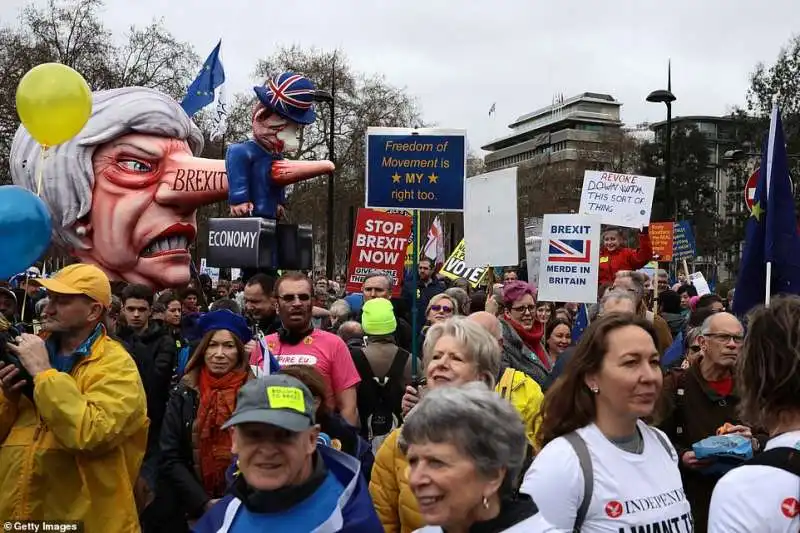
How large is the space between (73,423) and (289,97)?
24.4ft

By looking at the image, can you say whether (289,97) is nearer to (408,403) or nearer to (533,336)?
(533,336)

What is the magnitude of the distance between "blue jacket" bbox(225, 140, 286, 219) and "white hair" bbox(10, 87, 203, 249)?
275cm

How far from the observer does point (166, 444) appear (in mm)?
4461

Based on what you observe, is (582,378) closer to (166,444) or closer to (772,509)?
(772,509)

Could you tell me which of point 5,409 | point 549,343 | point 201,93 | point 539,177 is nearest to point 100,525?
point 5,409

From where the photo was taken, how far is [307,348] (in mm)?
5188

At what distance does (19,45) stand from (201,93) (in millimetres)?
16227

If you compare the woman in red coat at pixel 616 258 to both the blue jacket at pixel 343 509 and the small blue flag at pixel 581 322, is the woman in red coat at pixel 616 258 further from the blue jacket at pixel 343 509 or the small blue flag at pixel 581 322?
the blue jacket at pixel 343 509

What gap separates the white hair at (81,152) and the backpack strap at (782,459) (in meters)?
11.6

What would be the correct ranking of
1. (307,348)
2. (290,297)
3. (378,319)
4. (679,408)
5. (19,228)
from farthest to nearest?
1. (378,319)
2. (290,297)
3. (307,348)
4. (19,228)
5. (679,408)

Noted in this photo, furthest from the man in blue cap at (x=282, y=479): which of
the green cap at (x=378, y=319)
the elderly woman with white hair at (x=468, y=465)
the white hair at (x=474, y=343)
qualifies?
the green cap at (x=378, y=319)

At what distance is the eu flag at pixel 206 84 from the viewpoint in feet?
59.3

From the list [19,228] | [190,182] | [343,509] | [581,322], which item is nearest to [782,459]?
[343,509]

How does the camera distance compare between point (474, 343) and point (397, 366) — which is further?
point (397, 366)
